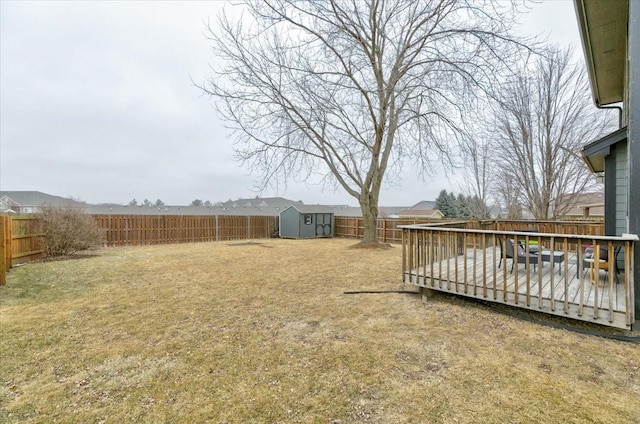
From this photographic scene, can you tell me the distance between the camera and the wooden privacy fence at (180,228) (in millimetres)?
14680

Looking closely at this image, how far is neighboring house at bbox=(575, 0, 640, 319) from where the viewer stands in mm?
3771

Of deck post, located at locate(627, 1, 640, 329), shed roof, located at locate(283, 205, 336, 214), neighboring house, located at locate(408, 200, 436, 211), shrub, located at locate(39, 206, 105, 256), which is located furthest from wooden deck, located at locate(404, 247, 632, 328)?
neighboring house, located at locate(408, 200, 436, 211)

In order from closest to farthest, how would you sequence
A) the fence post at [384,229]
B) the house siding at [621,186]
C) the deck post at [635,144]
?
the deck post at [635,144]
the house siding at [621,186]
the fence post at [384,229]

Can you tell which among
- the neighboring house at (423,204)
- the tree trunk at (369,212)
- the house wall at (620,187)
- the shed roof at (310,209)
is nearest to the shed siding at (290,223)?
the shed roof at (310,209)

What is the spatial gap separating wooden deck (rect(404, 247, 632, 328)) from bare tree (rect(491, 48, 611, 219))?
983 cm

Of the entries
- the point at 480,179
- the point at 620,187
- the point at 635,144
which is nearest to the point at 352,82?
the point at 620,187

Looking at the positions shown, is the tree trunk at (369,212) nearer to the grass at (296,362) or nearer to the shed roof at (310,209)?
the shed roof at (310,209)

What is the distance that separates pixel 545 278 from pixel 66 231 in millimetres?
13512

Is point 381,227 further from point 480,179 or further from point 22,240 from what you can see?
point 22,240

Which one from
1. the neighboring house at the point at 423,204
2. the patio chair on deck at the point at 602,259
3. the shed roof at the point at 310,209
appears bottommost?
the patio chair on deck at the point at 602,259

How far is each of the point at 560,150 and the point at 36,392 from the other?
58.2 feet

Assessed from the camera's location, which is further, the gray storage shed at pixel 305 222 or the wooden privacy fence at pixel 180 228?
the gray storage shed at pixel 305 222

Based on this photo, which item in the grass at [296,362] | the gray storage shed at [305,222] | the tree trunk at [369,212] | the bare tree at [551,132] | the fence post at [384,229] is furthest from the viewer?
the gray storage shed at [305,222]

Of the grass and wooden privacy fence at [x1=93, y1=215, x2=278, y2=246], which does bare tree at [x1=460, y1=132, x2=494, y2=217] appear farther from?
the grass
